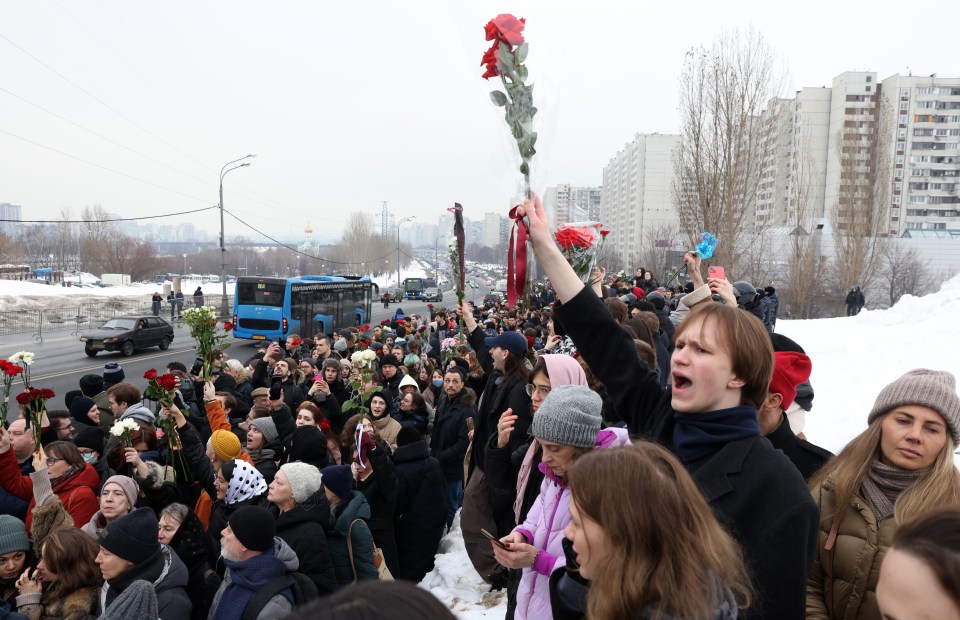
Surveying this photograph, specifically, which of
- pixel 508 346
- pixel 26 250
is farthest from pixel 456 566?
pixel 26 250

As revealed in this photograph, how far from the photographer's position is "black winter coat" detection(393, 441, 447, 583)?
5.17 m

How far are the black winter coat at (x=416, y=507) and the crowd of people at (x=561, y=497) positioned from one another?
0.02 m

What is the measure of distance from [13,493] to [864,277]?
33397 millimetres

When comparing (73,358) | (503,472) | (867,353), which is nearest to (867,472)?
(503,472)

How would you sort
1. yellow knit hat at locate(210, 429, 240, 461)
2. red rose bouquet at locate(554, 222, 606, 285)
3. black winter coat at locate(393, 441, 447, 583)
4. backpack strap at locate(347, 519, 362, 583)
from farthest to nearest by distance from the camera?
black winter coat at locate(393, 441, 447, 583) → yellow knit hat at locate(210, 429, 240, 461) → backpack strap at locate(347, 519, 362, 583) → red rose bouquet at locate(554, 222, 606, 285)

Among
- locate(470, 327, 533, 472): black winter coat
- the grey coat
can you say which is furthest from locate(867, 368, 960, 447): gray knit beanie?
the grey coat

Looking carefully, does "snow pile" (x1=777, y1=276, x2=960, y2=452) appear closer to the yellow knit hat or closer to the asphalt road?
the yellow knit hat

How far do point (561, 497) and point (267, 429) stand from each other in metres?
3.82

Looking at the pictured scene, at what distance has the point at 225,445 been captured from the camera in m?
4.85

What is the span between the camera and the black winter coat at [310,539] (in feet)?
11.4

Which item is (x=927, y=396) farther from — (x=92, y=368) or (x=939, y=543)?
(x=92, y=368)

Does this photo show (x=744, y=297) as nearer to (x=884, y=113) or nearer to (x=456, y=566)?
(x=456, y=566)

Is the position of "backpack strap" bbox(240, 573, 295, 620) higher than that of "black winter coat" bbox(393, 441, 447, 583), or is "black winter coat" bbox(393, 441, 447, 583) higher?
"backpack strap" bbox(240, 573, 295, 620)

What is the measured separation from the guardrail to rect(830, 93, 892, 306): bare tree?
30311mm
